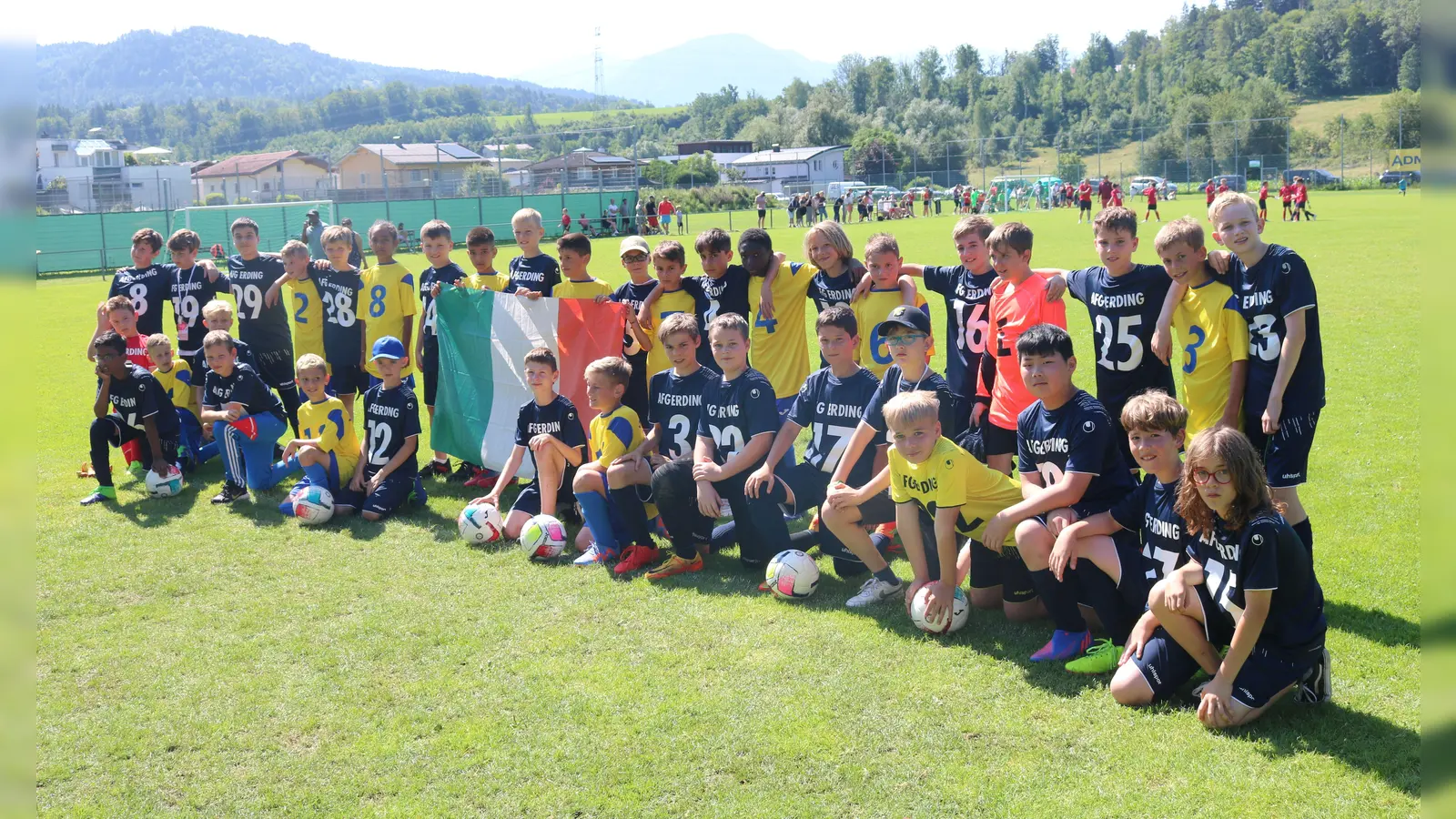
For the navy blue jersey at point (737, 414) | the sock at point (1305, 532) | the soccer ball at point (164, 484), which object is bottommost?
the soccer ball at point (164, 484)

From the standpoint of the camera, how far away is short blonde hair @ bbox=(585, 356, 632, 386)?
764 centimetres

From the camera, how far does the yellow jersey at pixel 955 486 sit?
19.1 feet

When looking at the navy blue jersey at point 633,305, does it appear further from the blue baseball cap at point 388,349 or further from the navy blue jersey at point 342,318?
the navy blue jersey at point 342,318

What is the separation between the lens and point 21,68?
118 centimetres

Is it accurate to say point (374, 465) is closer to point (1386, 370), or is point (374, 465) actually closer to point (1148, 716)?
point (1148, 716)

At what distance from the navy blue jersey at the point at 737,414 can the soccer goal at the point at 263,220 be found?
40.3 m

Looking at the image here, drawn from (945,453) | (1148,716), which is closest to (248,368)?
(945,453)

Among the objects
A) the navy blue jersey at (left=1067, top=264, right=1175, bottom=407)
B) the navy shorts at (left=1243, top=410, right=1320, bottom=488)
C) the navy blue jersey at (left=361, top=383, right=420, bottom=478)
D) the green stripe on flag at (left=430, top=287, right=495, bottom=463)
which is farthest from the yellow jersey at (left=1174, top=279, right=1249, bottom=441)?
the green stripe on flag at (left=430, top=287, right=495, bottom=463)

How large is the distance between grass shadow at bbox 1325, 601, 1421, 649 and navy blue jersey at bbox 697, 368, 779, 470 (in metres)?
3.48

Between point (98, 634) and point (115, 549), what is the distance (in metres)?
1.91

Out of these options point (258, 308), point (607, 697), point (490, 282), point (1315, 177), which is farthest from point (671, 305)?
point (1315, 177)

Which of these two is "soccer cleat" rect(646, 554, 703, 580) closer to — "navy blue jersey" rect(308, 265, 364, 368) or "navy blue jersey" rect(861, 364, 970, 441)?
"navy blue jersey" rect(861, 364, 970, 441)

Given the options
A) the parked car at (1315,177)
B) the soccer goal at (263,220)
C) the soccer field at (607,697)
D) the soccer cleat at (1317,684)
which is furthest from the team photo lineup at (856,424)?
the parked car at (1315,177)

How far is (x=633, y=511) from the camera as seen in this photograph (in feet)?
24.5
